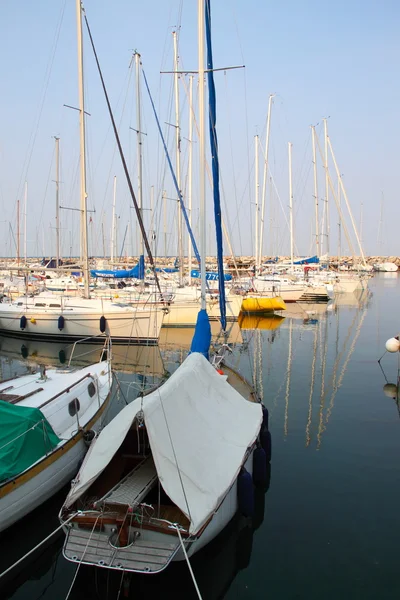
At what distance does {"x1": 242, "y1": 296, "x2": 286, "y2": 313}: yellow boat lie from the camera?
38312 mm

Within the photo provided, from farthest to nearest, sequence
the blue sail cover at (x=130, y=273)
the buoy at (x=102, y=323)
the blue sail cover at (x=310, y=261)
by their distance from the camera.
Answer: the blue sail cover at (x=310, y=261) < the blue sail cover at (x=130, y=273) < the buoy at (x=102, y=323)

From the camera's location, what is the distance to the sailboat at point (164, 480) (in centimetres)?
666

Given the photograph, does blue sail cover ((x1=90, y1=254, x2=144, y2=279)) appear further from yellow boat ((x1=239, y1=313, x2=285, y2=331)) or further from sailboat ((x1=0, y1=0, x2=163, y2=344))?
yellow boat ((x1=239, y1=313, x2=285, y2=331))

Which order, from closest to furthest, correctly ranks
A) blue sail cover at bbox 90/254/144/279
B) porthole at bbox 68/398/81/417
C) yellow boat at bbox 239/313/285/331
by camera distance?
porthole at bbox 68/398/81/417
blue sail cover at bbox 90/254/144/279
yellow boat at bbox 239/313/285/331

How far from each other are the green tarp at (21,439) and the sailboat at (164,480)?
52.8 inches

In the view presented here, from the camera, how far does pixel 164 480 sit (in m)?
6.95

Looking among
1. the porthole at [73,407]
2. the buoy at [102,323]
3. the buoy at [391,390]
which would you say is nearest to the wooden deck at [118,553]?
the porthole at [73,407]

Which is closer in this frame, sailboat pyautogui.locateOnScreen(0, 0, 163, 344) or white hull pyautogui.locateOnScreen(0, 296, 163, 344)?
sailboat pyautogui.locateOnScreen(0, 0, 163, 344)

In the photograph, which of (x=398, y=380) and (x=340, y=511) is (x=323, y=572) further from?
(x=398, y=380)

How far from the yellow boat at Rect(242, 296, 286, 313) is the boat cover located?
93.3 feet

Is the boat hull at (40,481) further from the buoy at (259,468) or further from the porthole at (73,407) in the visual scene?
the buoy at (259,468)

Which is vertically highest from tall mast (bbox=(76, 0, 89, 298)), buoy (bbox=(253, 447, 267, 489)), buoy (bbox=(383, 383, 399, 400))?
tall mast (bbox=(76, 0, 89, 298))

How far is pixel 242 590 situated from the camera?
7.27 metres

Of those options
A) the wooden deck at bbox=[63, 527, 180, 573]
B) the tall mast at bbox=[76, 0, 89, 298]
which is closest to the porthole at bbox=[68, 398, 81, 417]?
the wooden deck at bbox=[63, 527, 180, 573]
